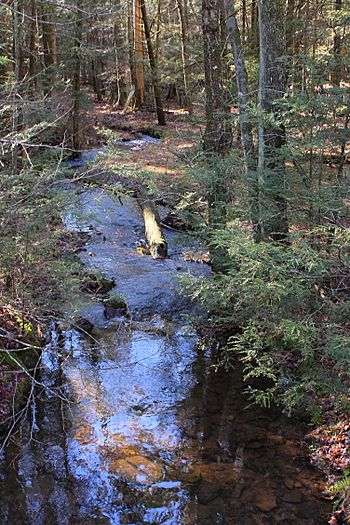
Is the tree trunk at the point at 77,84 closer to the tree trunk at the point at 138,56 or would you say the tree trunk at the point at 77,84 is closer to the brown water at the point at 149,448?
the tree trunk at the point at 138,56

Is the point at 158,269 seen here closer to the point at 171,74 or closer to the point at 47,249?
the point at 47,249

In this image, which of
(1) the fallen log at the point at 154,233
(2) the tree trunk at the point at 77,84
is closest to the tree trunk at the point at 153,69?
(2) the tree trunk at the point at 77,84

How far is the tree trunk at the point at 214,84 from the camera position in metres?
8.44

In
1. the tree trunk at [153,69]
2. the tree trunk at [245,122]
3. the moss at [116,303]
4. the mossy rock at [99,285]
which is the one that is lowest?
the moss at [116,303]

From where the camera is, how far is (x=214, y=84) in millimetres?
8672

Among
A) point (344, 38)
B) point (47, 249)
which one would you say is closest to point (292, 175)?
point (344, 38)

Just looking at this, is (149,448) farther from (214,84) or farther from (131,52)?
(131,52)

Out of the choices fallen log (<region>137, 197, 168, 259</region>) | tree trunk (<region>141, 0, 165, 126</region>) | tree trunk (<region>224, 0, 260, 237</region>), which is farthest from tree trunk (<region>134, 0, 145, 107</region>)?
tree trunk (<region>224, 0, 260, 237</region>)

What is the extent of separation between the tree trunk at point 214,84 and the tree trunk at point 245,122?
31cm

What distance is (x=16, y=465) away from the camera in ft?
16.9

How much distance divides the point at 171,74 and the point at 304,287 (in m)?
21.3

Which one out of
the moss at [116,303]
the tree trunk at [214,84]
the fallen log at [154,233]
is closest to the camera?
the tree trunk at [214,84]

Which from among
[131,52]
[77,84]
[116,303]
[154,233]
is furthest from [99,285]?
[131,52]

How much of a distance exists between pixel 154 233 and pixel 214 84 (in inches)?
160
